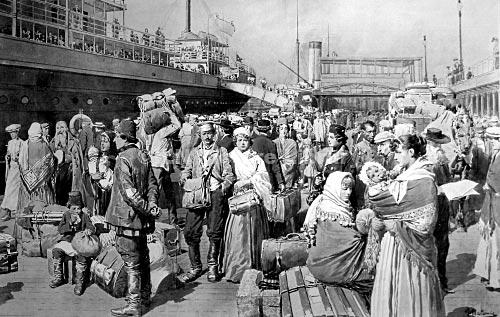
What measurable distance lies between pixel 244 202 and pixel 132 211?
1.18m

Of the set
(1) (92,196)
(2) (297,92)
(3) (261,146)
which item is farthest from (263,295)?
(2) (297,92)

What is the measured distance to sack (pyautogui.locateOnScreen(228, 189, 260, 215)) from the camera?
474 centimetres

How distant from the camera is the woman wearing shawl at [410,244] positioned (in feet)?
9.03

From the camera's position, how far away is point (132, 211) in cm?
397

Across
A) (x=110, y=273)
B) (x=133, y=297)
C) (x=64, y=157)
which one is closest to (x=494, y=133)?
(x=133, y=297)

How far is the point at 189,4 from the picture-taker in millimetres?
6527

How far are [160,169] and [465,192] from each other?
4497mm

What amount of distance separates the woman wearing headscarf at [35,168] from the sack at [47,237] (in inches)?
31.7

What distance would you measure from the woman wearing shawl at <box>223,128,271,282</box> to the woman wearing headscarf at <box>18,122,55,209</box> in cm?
305

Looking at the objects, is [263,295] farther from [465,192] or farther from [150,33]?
[150,33]

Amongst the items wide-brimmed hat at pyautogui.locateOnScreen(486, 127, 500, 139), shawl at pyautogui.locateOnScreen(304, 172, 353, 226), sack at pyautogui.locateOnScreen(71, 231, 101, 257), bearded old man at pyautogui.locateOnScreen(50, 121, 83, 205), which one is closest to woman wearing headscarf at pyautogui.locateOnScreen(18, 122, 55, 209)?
bearded old man at pyautogui.locateOnScreen(50, 121, 83, 205)

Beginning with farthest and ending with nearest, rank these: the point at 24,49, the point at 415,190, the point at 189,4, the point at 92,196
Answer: the point at 24,49 → the point at 92,196 → the point at 189,4 → the point at 415,190

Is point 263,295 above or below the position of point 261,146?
below

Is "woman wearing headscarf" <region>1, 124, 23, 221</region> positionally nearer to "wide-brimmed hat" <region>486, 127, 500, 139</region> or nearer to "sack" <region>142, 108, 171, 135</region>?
"sack" <region>142, 108, 171, 135</region>
